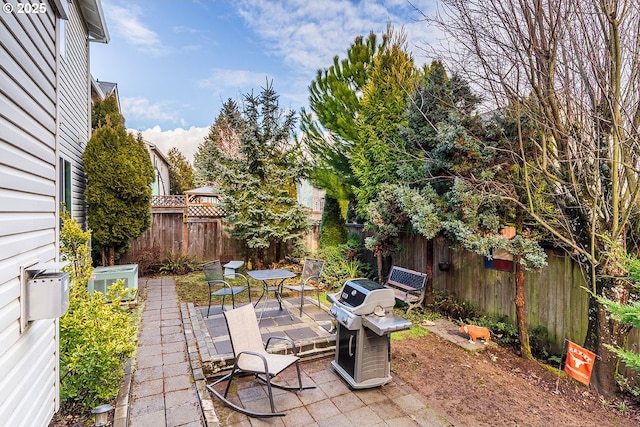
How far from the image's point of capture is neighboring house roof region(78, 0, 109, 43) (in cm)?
653

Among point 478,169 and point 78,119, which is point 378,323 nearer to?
point 478,169

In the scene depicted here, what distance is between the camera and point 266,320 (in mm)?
5180

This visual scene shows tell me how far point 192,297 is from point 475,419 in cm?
532

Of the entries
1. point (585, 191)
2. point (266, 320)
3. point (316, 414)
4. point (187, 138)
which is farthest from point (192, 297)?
point (187, 138)

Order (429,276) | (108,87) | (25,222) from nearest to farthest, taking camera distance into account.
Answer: (25,222) → (429,276) → (108,87)

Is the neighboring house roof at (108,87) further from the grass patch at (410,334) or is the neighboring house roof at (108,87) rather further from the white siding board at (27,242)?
the grass patch at (410,334)

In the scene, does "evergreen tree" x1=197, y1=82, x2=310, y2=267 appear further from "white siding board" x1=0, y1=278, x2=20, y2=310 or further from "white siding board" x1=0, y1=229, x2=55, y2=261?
"white siding board" x1=0, y1=278, x2=20, y2=310

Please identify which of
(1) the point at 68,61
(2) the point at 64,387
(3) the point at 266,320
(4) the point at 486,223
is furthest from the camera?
(1) the point at 68,61

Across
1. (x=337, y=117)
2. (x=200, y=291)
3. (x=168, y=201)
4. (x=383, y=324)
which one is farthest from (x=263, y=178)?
(x=383, y=324)

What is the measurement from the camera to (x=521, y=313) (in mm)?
4520

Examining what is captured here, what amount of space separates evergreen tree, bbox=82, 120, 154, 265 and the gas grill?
5.66 meters

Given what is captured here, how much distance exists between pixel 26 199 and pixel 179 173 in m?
25.5

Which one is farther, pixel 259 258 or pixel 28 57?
pixel 259 258

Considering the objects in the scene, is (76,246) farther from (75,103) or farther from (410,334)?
(410,334)
